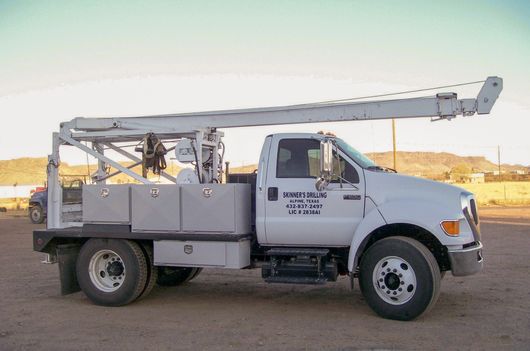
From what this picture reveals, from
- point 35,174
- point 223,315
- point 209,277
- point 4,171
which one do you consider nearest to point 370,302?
point 223,315

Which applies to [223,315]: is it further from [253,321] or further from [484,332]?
[484,332]

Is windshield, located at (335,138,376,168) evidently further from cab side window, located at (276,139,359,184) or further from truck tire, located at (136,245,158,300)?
truck tire, located at (136,245,158,300)

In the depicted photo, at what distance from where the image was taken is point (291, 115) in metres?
9.38

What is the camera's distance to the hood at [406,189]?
7.65m

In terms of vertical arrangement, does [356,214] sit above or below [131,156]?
below

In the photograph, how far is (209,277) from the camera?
11562 millimetres

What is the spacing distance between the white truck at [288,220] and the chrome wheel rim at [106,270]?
16 millimetres

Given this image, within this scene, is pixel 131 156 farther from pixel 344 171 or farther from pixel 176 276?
pixel 344 171

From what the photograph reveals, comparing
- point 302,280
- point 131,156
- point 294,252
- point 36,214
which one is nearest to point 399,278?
point 302,280

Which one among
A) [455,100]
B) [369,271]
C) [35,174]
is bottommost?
[369,271]

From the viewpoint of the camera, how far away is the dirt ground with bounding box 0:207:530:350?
262 inches

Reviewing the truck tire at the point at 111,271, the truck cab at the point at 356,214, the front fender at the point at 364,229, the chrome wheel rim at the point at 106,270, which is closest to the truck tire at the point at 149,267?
the truck tire at the point at 111,271

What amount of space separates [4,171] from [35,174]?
369 inches

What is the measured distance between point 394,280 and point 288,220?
5.35ft
